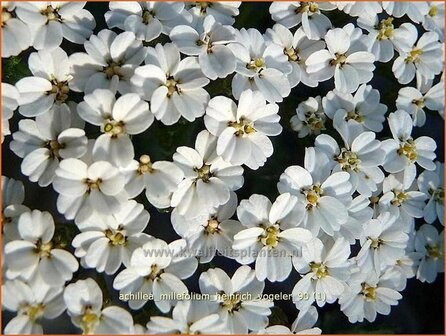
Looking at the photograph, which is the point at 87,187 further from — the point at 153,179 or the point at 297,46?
the point at 297,46

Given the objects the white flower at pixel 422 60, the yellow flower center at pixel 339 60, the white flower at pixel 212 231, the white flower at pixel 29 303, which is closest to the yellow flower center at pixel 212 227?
the white flower at pixel 212 231

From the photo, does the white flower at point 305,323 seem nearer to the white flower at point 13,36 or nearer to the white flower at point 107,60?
the white flower at point 107,60

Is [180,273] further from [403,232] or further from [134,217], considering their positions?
[403,232]

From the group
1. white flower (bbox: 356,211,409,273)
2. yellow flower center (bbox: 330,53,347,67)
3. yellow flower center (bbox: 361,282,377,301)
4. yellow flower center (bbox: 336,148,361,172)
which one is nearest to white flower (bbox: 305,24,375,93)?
yellow flower center (bbox: 330,53,347,67)

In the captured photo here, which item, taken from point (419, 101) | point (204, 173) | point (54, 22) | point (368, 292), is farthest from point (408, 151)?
point (54, 22)

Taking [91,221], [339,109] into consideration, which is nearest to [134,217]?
[91,221]

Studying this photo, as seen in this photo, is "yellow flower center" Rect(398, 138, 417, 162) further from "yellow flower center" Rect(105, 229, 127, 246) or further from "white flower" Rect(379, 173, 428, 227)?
"yellow flower center" Rect(105, 229, 127, 246)
